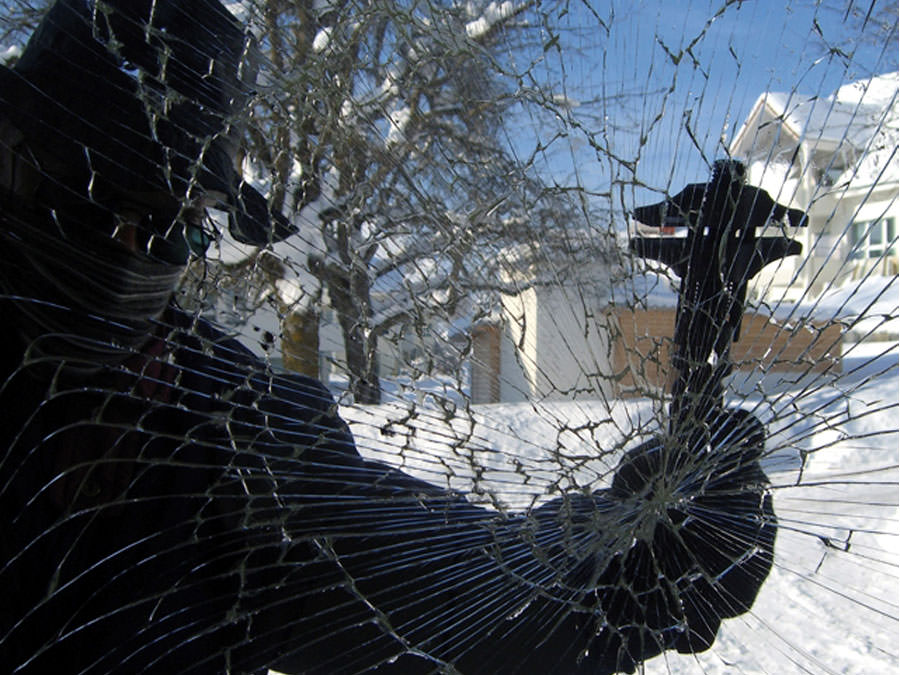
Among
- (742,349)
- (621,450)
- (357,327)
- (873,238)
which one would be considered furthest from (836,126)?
(357,327)

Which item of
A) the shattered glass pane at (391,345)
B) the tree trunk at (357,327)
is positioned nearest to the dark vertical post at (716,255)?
the shattered glass pane at (391,345)

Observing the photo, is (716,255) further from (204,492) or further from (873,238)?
(204,492)

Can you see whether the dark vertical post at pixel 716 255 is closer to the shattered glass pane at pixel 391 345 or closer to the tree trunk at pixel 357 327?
the shattered glass pane at pixel 391 345

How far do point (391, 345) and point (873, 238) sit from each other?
806 millimetres

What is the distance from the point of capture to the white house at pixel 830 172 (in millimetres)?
1023

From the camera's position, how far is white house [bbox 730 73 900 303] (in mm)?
1023

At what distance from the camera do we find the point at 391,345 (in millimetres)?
1042

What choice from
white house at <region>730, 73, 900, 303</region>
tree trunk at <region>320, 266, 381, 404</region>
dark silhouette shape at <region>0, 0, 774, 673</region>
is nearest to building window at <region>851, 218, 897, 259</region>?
white house at <region>730, 73, 900, 303</region>

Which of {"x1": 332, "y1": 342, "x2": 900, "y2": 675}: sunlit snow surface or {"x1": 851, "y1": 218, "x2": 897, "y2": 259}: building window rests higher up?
{"x1": 851, "y1": 218, "x2": 897, "y2": 259}: building window

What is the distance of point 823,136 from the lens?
1.05m


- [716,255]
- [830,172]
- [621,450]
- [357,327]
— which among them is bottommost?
[621,450]

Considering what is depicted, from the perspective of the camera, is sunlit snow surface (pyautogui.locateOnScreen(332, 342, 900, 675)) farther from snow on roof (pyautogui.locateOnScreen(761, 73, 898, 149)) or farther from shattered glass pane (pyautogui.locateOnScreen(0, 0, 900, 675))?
snow on roof (pyautogui.locateOnScreen(761, 73, 898, 149))

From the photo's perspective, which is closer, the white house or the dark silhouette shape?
the dark silhouette shape

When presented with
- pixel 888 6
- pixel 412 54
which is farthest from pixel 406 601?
pixel 888 6
